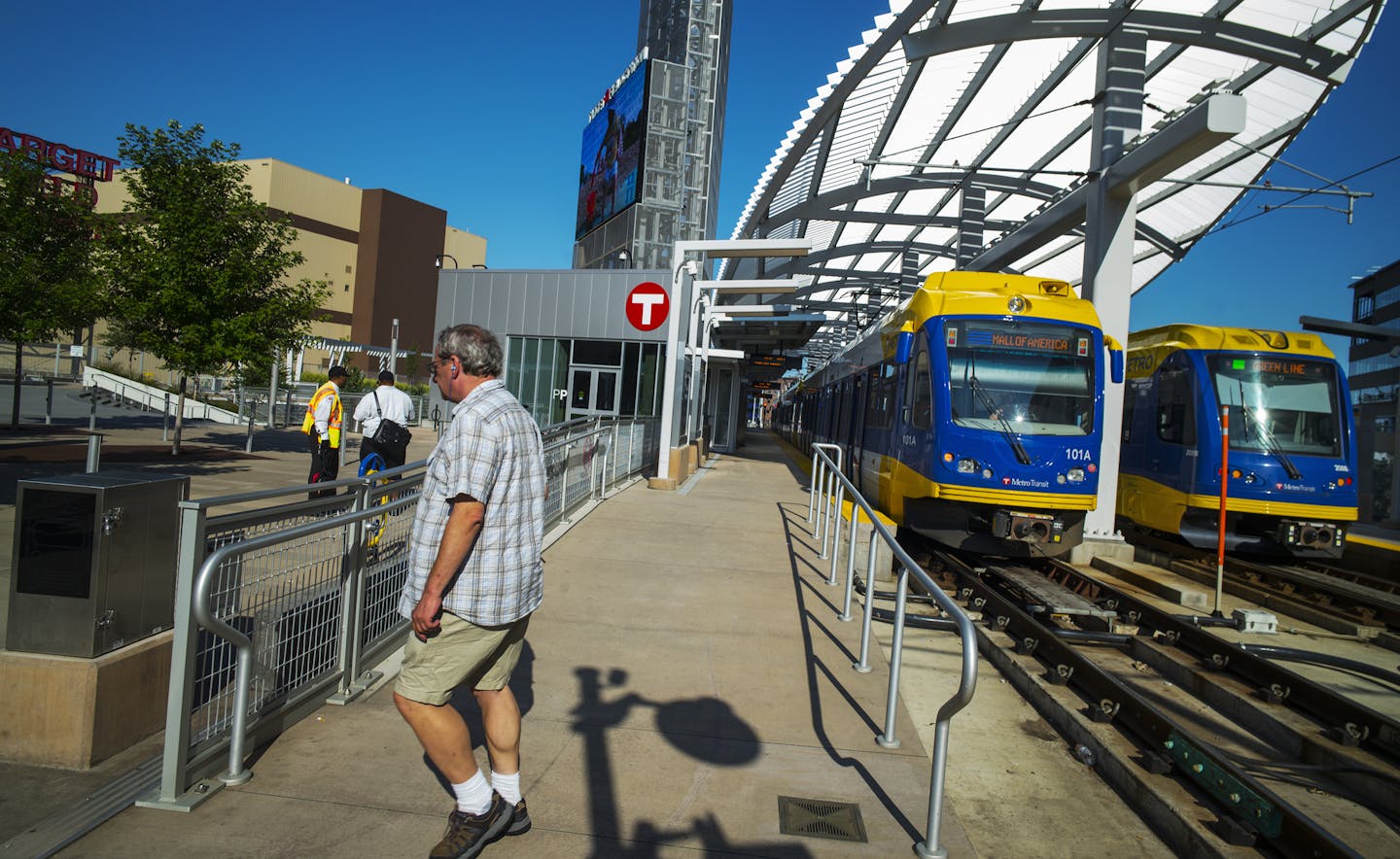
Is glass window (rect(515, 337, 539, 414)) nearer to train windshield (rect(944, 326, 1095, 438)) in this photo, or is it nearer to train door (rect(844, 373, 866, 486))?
train door (rect(844, 373, 866, 486))

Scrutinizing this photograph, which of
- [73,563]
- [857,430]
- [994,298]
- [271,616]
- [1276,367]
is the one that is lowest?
[271,616]

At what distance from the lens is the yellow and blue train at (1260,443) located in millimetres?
11797

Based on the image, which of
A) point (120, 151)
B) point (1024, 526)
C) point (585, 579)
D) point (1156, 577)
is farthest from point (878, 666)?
point (120, 151)

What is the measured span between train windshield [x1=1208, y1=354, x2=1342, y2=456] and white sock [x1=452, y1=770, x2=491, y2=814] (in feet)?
39.6

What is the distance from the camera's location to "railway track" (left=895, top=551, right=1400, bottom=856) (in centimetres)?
418

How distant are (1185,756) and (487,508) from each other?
4.05 meters

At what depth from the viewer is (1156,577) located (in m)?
11.7

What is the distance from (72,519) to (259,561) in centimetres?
75

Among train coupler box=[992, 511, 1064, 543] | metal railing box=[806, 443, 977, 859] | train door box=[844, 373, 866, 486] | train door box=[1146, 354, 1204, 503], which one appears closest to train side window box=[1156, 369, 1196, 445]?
train door box=[1146, 354, 1204, 503]

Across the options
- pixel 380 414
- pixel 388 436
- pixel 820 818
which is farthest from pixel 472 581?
pixel 380 414

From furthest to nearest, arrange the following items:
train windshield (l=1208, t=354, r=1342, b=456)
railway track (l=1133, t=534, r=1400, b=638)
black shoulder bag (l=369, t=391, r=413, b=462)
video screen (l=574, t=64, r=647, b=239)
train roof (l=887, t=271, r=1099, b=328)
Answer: video screen (l=574, t=64, r=647, b=239), train windshield (l=1208, t=354, r=1342, b=456), train roof (l=887, t=271, r=1099, b=328), railway track (l=1133, t=534, r=1400, b=638), black shoulder bag (l=369, t=391, r=413, b=462)

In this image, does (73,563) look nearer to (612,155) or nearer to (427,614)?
(427,614)

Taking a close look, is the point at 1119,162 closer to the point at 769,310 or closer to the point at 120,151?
the point at 769,310

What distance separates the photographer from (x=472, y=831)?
3.28m
